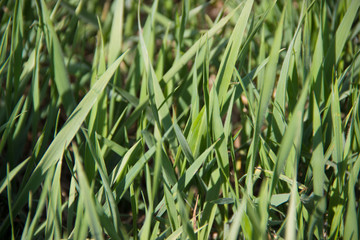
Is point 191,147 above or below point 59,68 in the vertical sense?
below

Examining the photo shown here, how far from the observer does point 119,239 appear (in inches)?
21.9

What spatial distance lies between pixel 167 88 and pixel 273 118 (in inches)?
9.5

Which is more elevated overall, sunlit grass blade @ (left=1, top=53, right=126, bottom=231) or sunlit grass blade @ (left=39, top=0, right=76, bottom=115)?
sunlit grass blade @ (left=39, top=0, right=76, bottom=115)

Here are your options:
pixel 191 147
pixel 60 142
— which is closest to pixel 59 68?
pixel 60 142

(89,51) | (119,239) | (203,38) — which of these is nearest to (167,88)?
(203,38)

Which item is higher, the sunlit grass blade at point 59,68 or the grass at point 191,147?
the sunlit grass blade at point 59,68

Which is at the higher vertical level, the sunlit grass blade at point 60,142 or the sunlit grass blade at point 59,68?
the sunlit grass blade at point 59,68

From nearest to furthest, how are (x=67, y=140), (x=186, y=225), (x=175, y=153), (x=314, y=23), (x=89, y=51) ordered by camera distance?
1. (x=186, y=225)
2. (x=67, y=140)
3. (x=175, y=153)
4. (x=314, y=23)
5. (x=89, y=51)

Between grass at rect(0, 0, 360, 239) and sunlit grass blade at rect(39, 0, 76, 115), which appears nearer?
grass at rect(0, 0, 360, 239)

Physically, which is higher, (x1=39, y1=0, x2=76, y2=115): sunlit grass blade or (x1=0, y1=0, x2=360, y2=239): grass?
(x1=39, y1=0, x2=76, y2=115): sunlit grass blade

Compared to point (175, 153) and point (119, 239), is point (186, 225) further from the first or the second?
point (175, 153)

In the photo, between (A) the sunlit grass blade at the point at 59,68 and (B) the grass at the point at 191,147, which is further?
(A) the sunlit grass blade at the point at 59,68

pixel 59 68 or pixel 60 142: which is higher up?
pixel 59 68

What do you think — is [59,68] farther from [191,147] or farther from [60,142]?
[191,147]
